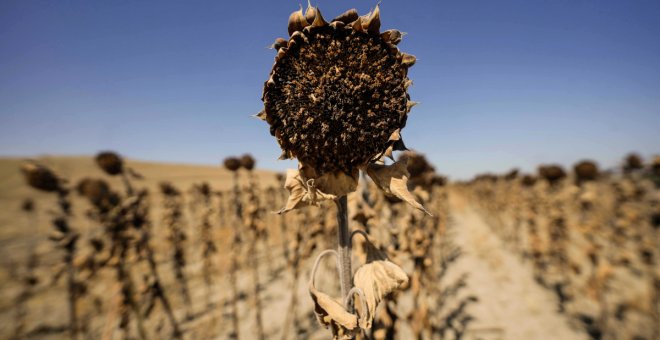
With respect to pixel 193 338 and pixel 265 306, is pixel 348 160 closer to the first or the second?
pixel 193 338

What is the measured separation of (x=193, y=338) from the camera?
24.8 ft

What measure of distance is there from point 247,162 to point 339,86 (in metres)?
6.36

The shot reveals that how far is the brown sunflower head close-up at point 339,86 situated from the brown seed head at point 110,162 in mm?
4864

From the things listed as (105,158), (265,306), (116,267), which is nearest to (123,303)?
(116,267)

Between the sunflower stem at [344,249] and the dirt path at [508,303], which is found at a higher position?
the sunflower stem at [344,249]

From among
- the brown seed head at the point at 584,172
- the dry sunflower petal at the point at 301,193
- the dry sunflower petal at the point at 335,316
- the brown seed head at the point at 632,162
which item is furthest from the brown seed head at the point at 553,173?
the dry sunflower petal at the point at 301,193

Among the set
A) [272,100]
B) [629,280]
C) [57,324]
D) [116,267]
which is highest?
[272,100]

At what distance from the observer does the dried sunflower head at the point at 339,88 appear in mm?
1607

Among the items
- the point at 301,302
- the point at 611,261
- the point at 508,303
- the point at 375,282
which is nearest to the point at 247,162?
the point at 301,302

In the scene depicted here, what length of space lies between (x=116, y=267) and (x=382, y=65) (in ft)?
18.5

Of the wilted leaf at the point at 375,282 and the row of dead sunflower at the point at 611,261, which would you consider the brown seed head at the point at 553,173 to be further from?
the wilted leaf at the point at 375,282

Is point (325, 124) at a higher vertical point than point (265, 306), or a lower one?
higher

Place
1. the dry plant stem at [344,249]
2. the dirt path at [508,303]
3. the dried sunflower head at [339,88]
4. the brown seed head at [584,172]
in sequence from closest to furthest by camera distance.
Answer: the dried sunflower head at [339,88], the dry plant stem at [344,249], the dirt path at [508,303], the brown seed head at [584,172]

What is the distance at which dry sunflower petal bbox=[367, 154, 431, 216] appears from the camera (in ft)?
5.46
